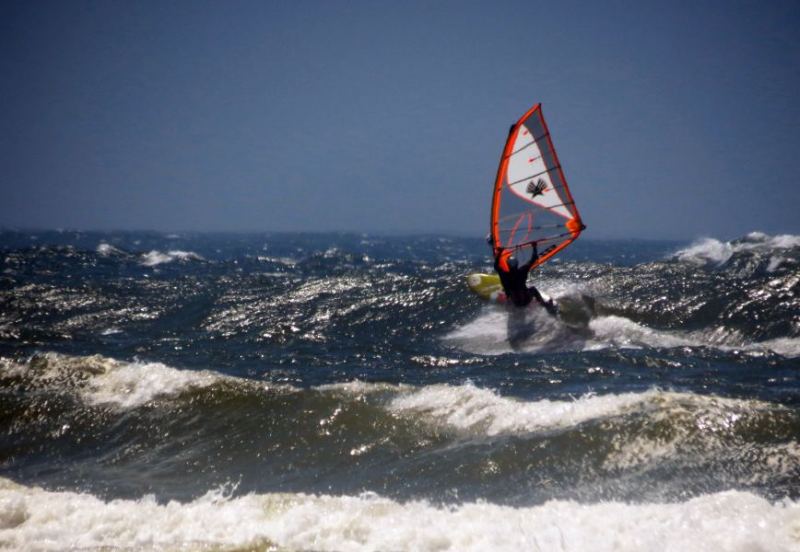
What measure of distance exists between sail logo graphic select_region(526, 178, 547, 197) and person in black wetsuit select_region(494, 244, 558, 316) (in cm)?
98

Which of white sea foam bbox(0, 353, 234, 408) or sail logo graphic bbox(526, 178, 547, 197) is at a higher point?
sail logo graphic bbox(526, 178, 547, 197)

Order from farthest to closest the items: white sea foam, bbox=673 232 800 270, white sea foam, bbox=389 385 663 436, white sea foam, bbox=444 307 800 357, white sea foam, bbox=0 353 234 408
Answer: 1. white sea foam, bbox=673 232 800 270
2. white sea foam, bbox=444 307 800 357
3. white sea foam, bbox=0 353 234 408
4. white sea foam, bbox=389 385 663 436

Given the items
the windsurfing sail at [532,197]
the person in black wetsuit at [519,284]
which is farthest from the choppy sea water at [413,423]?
the windsurfing sail at [532,197]

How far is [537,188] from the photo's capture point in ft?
36.6

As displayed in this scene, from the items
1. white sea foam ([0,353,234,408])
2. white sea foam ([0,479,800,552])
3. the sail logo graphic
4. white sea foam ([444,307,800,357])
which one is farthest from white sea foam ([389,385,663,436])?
the sail logo graphic

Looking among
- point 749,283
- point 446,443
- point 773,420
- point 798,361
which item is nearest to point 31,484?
point 446,443

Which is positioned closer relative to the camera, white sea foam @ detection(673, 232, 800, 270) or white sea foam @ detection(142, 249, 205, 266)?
white sea foam @ detection(673, 232, 800, 270)

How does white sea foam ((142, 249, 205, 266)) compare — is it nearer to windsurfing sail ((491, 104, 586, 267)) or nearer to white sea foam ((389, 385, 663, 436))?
windsurfing sail ((491, 104, 586, 267))

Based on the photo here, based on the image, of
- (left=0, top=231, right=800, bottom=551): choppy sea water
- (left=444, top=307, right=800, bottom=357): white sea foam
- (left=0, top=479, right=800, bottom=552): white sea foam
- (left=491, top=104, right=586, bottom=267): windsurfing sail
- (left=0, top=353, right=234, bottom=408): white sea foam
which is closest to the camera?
(left=0, top=479, right=800, bottom=552): white sea foam

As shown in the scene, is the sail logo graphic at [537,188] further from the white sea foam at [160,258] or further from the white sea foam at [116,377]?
the white sea foam at [160,258]

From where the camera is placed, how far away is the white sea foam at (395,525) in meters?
3.27

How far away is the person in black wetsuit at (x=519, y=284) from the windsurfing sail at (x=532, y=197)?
0.90 feet

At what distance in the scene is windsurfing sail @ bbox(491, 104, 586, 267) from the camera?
10.9m

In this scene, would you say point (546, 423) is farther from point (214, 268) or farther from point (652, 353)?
Answer: point (214, 268)
